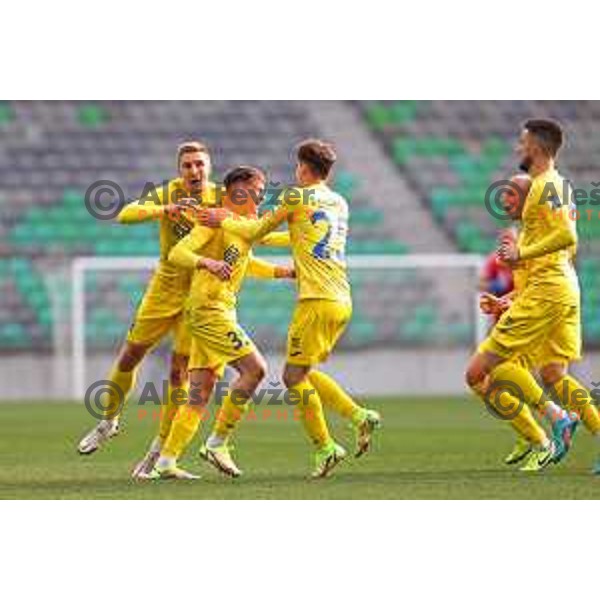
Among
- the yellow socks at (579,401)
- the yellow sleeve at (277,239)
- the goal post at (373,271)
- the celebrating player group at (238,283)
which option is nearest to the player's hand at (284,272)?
the yellow sleeve at (277,239)

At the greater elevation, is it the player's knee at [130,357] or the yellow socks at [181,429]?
the player's knee at [130,357]

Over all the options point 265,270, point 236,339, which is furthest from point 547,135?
point 236,339

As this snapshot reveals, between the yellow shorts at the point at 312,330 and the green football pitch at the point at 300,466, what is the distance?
0.62 metres

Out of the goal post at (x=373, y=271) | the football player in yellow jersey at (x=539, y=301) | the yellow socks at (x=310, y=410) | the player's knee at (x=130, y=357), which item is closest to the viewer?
the football player in yellow jersey at (x=539, y=301)

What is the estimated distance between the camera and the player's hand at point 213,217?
941 centimetres

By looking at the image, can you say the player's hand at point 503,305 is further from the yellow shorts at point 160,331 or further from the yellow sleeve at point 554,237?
the yellow shorts at point 160,331

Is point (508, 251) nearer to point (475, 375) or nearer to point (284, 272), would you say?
point (475, 375)

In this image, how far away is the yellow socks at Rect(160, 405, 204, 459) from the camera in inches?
370

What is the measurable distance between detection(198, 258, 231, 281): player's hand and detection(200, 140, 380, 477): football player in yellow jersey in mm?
283

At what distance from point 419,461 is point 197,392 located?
187 cm

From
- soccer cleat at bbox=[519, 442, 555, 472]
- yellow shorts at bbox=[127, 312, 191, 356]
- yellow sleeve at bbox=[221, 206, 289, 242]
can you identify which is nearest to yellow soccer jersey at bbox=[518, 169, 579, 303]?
soccer cleat at bbox=[519, 442, 555, 472]

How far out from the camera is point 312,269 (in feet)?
30.9

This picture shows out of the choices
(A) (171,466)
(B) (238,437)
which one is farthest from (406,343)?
(A) (171,466)

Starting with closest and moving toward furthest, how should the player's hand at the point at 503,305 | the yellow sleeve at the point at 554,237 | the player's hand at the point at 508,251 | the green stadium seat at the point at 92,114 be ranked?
the player's hand at the point at 508,251, the yellow sleeve at the point at 554,237, the player's hand at the point at 503,305, the green stadium seat at the point at 92,114
